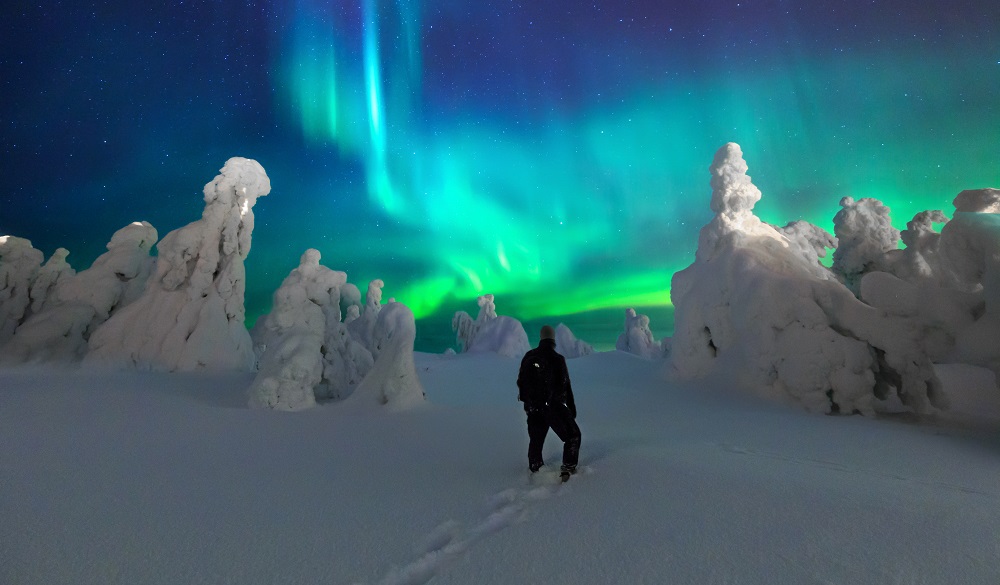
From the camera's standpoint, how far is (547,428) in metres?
6.02

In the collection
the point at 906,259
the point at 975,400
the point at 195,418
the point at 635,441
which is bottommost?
the point at 975,400

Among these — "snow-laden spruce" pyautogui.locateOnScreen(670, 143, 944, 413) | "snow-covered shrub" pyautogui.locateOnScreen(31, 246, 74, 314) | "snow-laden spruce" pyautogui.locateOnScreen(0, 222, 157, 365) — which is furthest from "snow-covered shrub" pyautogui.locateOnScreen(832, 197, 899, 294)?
"snow-covered shrub" pyautogui.locateOnScreen(31, 246, 74, 314)

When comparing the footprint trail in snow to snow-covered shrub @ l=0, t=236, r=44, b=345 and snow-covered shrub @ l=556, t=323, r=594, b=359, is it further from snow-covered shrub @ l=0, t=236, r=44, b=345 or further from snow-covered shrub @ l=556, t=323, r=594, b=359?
snow-covered shrub @ l=556, t=323, r=594, b=359

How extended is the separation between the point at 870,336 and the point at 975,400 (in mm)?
4709

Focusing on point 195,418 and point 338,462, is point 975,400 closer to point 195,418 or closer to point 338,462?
point 338,462

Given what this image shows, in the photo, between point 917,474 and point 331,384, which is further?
point 331,384

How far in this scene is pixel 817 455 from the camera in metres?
7.04

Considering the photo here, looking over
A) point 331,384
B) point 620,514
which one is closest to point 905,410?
point 620,514

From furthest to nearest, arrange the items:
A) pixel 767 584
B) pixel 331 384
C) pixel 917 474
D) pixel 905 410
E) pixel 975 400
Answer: pixel 331 384 → pixel 975 400 → pixel 905 410 → pixel 917 474 → pixel 767 584

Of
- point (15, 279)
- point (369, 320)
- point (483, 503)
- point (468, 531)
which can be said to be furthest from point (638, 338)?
point (15, 279)

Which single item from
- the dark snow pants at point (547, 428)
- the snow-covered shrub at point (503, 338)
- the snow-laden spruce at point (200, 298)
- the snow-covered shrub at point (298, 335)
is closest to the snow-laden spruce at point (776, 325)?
the dark snow pants at point (547, 428)

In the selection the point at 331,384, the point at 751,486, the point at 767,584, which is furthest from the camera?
the point at 331,384

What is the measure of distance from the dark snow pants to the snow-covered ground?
44cm

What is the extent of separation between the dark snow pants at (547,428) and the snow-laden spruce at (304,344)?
9.22 meters
